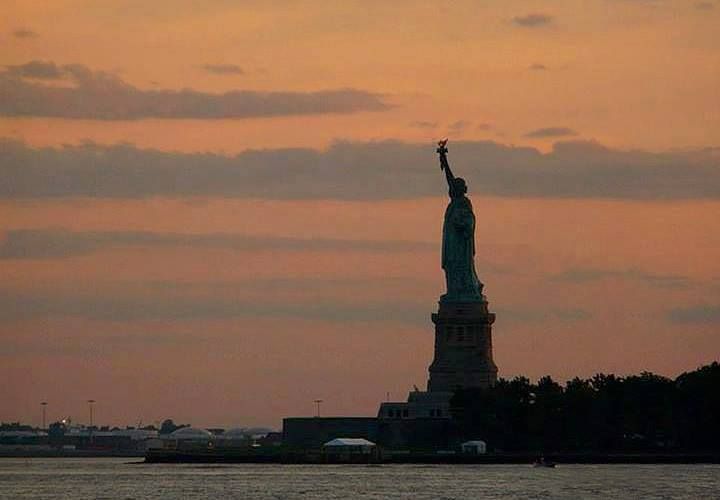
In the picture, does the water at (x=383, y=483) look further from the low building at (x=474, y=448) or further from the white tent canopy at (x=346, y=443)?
the low building at (x=474, y=448)

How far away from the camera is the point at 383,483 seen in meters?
152

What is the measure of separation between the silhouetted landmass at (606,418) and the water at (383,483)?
426 inches

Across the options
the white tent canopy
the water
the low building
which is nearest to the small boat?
the water

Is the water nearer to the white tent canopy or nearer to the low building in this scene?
the white tent canopy

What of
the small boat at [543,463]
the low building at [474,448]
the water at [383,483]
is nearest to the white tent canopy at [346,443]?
the water at [383,483]

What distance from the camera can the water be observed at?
134875 mm

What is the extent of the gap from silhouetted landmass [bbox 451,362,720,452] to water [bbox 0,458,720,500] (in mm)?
10815

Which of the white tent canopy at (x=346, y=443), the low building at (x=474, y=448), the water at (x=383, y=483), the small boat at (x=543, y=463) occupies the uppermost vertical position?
the white tent canopy at (x=346, y=443)

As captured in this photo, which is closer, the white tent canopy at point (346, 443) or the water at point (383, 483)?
the water at point (383, 483)

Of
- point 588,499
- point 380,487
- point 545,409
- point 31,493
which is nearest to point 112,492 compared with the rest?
point 31,493

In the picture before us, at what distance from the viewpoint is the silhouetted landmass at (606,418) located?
639ft

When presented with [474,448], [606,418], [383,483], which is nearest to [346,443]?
[474,448]

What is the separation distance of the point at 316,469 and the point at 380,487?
43.6 metres

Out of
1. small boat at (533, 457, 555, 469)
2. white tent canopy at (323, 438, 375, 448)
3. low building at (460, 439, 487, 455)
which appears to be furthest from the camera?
white tent canopy at (323, 438, 375, 448)
